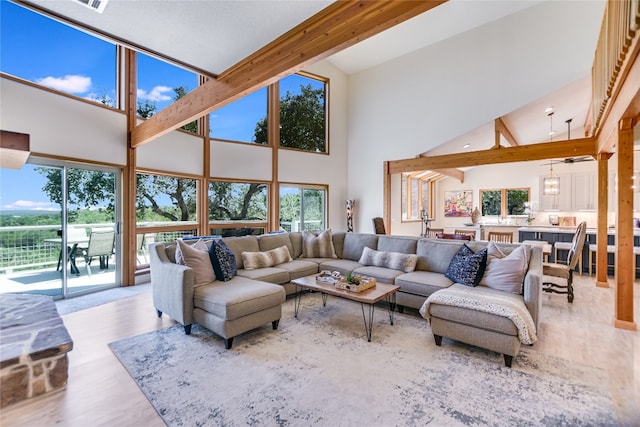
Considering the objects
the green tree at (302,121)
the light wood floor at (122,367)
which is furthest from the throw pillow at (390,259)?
the green tree at (302,121)

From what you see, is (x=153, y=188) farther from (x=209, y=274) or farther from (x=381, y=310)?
(x=381, y=310)

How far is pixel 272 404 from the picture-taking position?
6.61 feet

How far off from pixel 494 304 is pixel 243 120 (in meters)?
6.20

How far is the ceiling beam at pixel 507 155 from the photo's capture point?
5145 millimetres

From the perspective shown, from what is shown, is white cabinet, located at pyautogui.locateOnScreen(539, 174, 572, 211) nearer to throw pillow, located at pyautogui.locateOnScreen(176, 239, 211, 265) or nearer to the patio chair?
throw pillow, located at pyautogui.locateOnScreen(176, 239, 211, 265)

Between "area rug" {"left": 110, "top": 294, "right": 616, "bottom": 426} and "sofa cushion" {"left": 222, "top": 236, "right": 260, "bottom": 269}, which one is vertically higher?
"sofa cushion" {"left": 222, "top": 236, "right": 260, "bottom": 269}

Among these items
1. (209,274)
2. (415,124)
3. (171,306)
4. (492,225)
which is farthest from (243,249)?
(492,225)

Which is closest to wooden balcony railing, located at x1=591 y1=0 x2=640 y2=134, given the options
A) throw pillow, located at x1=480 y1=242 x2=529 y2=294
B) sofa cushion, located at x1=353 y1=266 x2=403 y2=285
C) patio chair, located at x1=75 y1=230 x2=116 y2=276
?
throw pillow, located at x1=480 y1=242 x2=529 y2=294

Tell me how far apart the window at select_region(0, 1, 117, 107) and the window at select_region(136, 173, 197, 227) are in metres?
1.47

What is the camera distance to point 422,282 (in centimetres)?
353

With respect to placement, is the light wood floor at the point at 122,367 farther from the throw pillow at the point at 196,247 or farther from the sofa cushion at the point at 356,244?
the sofa cushion at the point at 356,244

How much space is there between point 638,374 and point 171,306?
4347 millimetres

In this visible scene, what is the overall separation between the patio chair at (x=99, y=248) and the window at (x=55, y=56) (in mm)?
2148

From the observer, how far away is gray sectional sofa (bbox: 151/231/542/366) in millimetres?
2697
